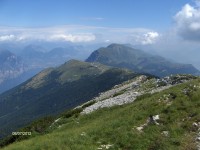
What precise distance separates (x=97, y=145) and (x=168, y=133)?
5786mm

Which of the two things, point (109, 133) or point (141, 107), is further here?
point (141, 107)

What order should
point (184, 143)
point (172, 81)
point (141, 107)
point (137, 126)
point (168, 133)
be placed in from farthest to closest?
1. point (172, 81)
2. point (141, 107)
3. point (137, 126)
4. point (168, 133)
5. point (184, 143)

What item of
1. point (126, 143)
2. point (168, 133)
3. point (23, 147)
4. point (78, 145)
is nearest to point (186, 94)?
point (168, 133)

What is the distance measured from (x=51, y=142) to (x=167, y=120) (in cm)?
1013

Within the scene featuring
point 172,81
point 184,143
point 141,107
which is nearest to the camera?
point 184,143

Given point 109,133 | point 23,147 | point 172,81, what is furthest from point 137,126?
point 172,81

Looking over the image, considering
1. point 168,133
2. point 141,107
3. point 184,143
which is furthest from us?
point 141,107

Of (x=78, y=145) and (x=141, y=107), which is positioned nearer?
(x=78, y=145)

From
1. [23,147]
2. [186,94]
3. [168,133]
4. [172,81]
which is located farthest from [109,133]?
[172,81]

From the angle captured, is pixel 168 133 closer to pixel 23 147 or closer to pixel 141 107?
pixel 141 107

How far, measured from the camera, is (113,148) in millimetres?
25906

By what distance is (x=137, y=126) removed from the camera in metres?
29.6

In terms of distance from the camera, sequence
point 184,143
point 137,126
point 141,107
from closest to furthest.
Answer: point 184,143, point 137,126, point 141,107

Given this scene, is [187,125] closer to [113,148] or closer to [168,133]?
[168,133]
